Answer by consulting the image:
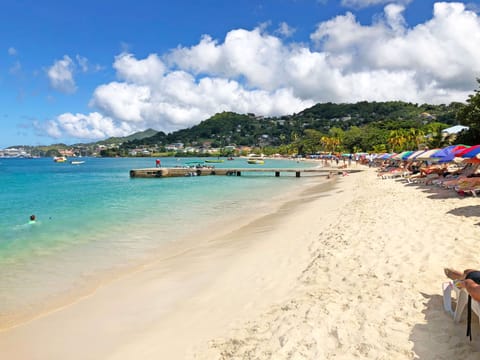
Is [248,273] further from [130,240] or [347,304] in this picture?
[130,240]

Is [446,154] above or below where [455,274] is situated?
above

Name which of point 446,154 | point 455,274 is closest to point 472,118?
point 446,154

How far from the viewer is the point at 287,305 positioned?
5.32 meters

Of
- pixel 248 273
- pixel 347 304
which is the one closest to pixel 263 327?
pixel 347 304

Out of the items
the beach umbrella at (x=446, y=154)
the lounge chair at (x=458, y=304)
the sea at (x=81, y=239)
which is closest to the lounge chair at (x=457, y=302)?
the lounge chair at (x=458, y=304)

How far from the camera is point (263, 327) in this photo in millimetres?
4730

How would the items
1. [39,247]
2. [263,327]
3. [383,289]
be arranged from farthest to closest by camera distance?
[39,247] < [383,289] < [263,327]

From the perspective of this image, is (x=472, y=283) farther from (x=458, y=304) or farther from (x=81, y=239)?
(x=81, y=239)

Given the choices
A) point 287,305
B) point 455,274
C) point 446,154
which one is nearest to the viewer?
point 455,274

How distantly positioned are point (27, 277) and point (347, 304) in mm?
7925

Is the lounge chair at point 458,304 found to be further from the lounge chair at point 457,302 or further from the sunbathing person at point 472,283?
the sunbathing person at point 472,283

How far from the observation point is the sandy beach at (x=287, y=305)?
404 centimetres

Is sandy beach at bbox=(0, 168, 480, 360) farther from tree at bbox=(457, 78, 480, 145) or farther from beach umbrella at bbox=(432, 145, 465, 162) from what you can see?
tree at bbox=(457, 78, 480, 145)

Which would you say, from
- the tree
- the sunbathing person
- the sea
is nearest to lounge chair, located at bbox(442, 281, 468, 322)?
the sunbathing person
